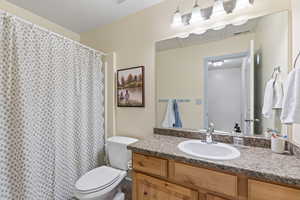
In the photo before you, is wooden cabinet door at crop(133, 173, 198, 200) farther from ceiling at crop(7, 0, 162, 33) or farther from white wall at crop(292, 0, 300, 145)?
ceiling at crop(7, 0, 162, 33)

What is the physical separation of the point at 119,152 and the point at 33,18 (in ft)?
6.78

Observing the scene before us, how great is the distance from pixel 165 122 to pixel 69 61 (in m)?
1.34

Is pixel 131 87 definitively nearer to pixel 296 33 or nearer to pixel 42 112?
pixel 42 112

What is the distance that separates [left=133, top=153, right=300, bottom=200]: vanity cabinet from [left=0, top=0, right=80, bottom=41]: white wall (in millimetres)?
2158

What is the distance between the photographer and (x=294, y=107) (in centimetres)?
86

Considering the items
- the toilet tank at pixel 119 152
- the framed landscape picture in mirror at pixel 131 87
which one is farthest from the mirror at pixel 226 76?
the toilet tank at pixel 119 152

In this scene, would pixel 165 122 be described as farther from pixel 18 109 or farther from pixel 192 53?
pixel 18 109

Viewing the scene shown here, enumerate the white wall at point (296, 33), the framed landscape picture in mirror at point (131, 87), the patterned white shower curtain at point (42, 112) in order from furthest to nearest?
the framed landscape picture in mirror at point (131, 87) → the patterned white shower curtain at point (42, 112) → the white wall at point (296, 33)

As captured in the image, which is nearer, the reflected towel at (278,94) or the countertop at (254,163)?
the countertop at (254,163)

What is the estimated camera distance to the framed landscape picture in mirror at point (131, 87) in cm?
187

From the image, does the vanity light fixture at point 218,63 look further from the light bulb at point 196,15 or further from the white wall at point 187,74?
the light bulb at point 196,15

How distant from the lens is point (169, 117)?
171cm

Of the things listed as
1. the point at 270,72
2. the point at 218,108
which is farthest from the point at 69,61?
the point at 270,72

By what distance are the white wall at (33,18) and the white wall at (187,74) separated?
1.63 m
